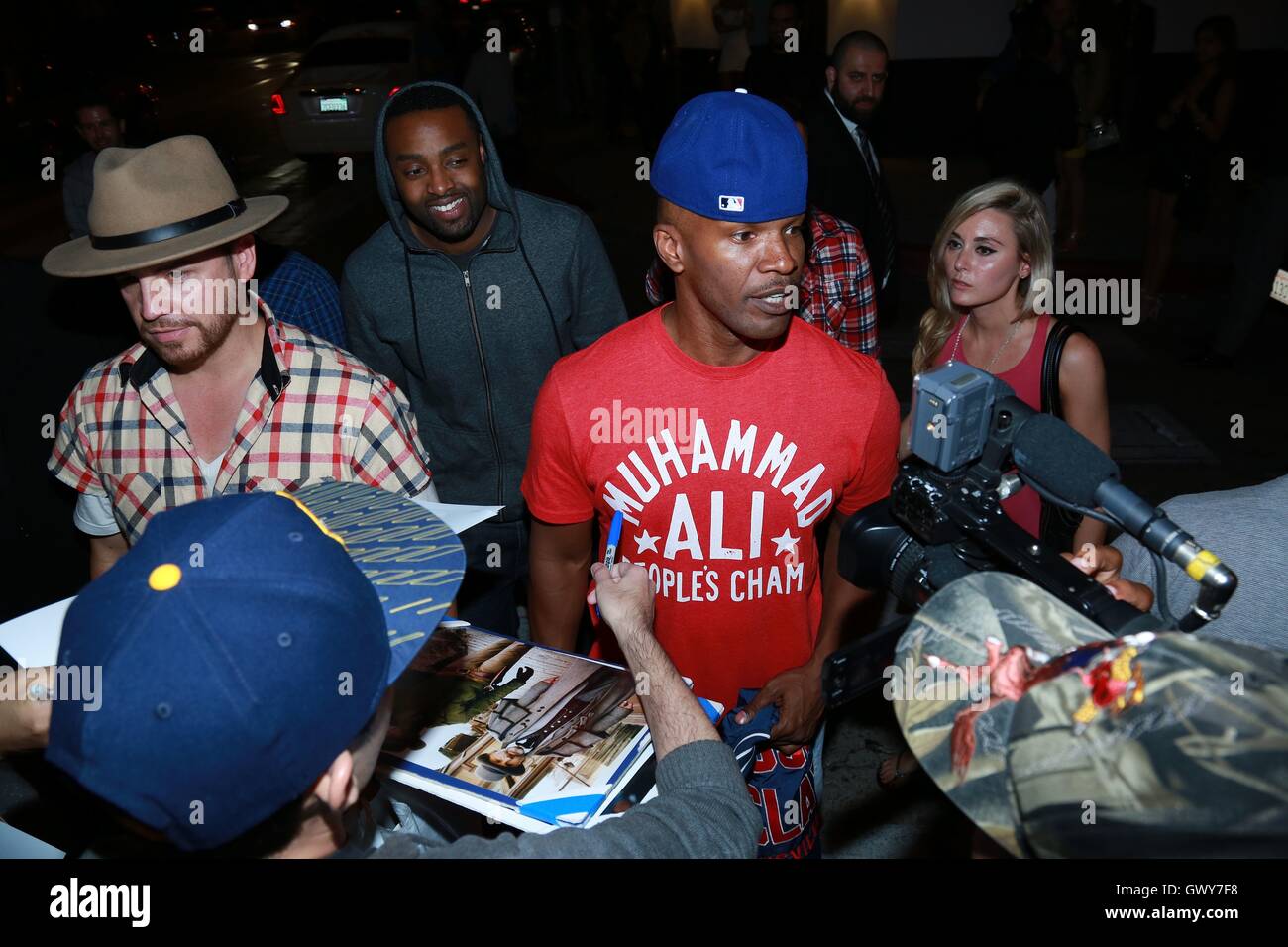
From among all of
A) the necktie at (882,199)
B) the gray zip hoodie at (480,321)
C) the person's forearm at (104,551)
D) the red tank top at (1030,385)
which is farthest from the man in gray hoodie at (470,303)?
the necktie at (882,199)

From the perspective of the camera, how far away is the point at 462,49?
1350 centimetres

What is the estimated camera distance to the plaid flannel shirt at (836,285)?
12.3ft

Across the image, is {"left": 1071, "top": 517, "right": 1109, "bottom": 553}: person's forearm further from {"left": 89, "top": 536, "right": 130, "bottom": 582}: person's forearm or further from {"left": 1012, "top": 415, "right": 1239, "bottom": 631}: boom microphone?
{"left": 89, "top": 536, "right": 130, "bottom": 582}: person's forearm

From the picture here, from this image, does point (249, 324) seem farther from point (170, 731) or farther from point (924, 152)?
point (924, 152)

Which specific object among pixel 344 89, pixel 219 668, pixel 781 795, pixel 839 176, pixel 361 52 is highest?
pixel 361 52

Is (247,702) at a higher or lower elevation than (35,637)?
higher

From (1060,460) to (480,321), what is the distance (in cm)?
218

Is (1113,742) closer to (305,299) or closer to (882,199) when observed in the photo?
(305,299)

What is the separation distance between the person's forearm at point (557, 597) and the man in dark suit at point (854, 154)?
2.55 meters

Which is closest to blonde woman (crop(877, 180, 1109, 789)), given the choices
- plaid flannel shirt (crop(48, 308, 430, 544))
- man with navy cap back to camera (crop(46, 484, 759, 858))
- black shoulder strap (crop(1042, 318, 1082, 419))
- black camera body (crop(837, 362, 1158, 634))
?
black shoulder strap (crop(1042, 318, 1082, 419))

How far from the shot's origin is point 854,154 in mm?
4703

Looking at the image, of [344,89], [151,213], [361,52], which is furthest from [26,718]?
[361,52]

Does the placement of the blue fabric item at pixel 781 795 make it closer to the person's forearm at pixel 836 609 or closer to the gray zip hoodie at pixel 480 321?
the person's forearm at pixel 836 609

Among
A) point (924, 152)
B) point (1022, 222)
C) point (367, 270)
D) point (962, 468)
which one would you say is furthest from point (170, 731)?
point (924, 152)
